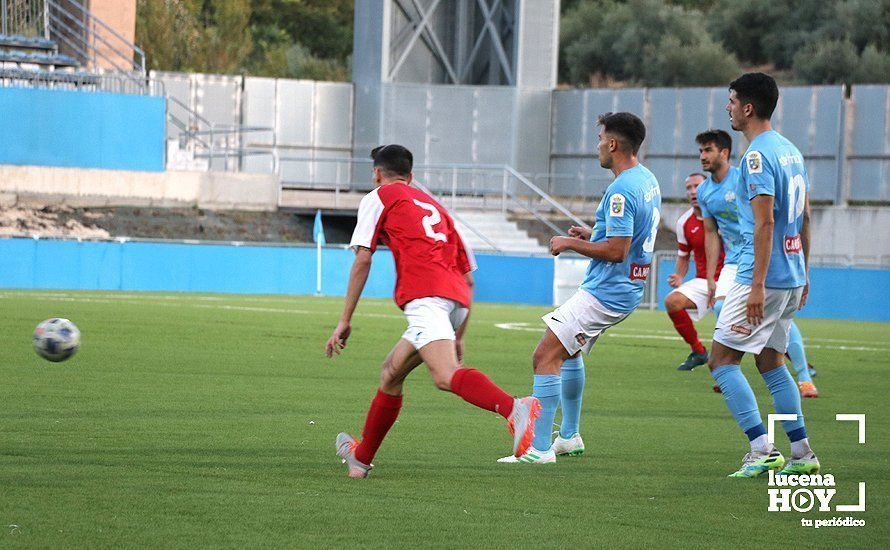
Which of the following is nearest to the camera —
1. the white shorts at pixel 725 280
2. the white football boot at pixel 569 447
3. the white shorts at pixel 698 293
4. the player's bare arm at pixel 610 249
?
the player's bare arm at pixel 610 249

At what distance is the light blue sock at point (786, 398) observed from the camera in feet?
25.0

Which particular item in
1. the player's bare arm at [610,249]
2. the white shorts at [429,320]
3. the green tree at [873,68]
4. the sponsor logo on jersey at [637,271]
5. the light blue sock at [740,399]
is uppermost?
the green tree at [873,68]

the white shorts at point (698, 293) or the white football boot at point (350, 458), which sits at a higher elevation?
the white shorts at point (698, 293)

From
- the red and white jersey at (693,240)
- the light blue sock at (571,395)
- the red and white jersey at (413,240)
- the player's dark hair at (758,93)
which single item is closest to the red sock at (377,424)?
the red and white jersey at (413,240)

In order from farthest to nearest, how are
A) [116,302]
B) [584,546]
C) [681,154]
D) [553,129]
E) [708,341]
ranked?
1. [553,129]
2. [681,154]
3. [116,302]
4. [708,341]
5. [584,546]

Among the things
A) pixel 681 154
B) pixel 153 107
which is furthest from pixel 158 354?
pixel 681 154

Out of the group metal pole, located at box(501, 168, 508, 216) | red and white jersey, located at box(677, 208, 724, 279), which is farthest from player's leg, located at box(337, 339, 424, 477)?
metal pole, located at box(501, 168, 508, 216)

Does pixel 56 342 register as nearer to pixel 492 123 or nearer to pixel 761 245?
pixel 761 245

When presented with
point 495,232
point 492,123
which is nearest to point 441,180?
point 492,123

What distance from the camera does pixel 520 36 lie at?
43.4 metres

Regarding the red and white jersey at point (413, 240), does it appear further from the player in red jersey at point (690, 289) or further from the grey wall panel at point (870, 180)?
the grey wall panel at point (870, 180)

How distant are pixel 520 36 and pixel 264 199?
33.6ft

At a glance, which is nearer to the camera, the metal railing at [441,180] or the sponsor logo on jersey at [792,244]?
the sponsor logo on jersey at [792,244]

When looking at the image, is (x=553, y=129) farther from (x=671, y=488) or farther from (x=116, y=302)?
(x=671, y=488)
